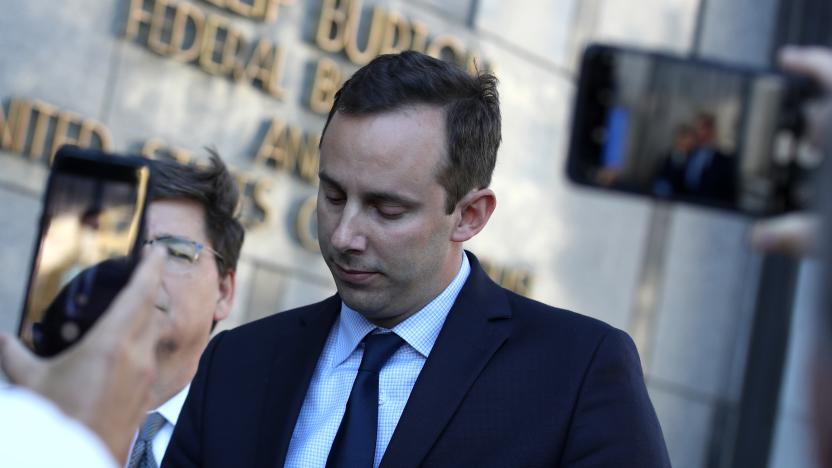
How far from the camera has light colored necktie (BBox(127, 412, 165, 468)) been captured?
3.29 metres

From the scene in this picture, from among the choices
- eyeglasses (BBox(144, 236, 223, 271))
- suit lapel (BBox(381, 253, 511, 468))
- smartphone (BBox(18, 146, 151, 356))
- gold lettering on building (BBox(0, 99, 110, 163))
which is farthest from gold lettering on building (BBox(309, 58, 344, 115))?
smartphone (BBox(18, 146, 151, 356))

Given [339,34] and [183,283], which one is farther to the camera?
[339,34]

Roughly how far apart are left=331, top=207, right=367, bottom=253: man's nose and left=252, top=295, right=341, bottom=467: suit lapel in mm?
276

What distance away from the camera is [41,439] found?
1.11 m

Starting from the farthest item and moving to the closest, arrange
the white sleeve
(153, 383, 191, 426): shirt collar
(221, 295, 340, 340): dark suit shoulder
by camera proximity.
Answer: (153, 383, 191, 426): shirt collar → (221, 295, 340, 340): dark suit shoulder → the white sleeve

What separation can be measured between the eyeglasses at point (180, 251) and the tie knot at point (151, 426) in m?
0.38

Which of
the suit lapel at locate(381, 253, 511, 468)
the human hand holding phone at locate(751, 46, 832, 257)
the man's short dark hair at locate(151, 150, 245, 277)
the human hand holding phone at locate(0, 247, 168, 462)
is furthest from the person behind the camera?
the man's short dark hair at locate(151, 150, 245, 277)

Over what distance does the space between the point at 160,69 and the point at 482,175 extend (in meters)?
4.25

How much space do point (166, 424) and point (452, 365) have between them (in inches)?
38.4

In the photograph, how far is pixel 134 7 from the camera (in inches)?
269

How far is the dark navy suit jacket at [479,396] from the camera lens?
2.68m

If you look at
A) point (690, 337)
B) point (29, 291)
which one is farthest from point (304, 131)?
point (29, 291)

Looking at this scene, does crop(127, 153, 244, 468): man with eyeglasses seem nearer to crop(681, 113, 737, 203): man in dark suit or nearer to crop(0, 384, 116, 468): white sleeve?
crop(681, 113, 737, 203): man in dark suit

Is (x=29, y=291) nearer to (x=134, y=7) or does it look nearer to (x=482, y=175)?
(x=482, y=175)
